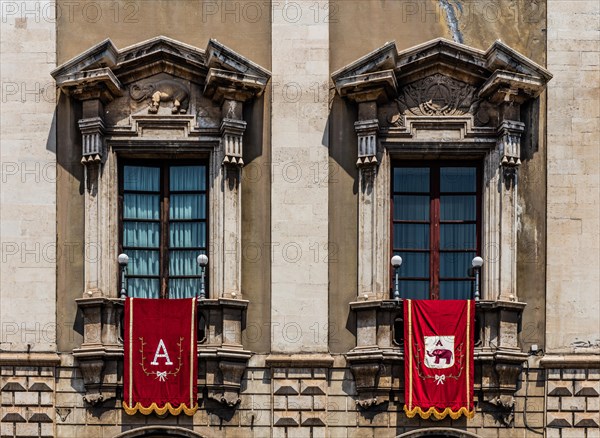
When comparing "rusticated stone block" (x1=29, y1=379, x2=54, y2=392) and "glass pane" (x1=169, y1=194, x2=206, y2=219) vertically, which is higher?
"glass pane" (x1=169, y1=194, x2=206, y2=219)

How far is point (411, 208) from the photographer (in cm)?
3203

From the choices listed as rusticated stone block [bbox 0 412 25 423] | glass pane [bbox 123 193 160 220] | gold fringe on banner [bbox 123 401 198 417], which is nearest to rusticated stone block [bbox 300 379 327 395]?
gold fringe on banner [bbox 123 401 198 417]

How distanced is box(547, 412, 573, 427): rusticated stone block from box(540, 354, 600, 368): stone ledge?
0.96 metres

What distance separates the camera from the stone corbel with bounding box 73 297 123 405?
30703 mm

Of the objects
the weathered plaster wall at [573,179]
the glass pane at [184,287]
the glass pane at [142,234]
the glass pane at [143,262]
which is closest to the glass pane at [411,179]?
the weathered plaster wall at [573,179]

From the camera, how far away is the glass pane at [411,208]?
105 feet

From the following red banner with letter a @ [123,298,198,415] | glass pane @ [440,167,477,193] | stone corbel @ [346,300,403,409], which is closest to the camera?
red banner with letter a @ [123,298,198,415]

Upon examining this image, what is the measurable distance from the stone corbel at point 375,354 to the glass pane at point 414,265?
1088 millimetres

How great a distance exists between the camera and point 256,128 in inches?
1257

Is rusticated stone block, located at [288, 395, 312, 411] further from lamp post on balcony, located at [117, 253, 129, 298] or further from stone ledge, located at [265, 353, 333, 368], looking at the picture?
lamp post on balcony, located at [117, 253, 129, 298]

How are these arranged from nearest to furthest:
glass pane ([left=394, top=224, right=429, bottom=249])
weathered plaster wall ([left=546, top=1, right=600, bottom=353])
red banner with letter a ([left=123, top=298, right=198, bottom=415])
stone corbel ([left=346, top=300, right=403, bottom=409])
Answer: red banner with letter a ([left=123, top=298, right=198, bottom=415]), stone corbel ([left=346, top=300, right=403, bottom=409]), weathered plaster wall ([left=546, top=1, right=600, bottom=353]), glass pane ([left=394, top=224, right=429, bottom=249])

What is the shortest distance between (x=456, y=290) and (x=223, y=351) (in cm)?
497

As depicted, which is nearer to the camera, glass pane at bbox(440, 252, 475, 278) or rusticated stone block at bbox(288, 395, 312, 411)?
rusticated stone block at bbox(288, 395, 312, 411)

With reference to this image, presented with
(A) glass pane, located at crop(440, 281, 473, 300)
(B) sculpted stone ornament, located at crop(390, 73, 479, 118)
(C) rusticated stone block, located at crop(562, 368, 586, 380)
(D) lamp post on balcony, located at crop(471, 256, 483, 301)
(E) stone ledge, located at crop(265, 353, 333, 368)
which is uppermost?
(B) sculpted stone ornament, located at crop(390, 73, 479, 118)
